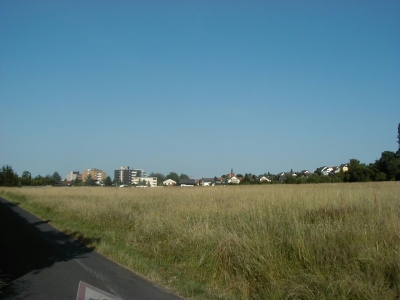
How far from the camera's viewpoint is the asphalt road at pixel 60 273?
682 centimetres

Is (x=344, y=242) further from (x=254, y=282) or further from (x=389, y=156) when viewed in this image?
(x=389, y=156)

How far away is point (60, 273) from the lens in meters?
8.23

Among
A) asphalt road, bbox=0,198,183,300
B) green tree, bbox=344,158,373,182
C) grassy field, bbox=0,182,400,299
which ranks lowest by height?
asphalt road, bbox=0,198,183,300

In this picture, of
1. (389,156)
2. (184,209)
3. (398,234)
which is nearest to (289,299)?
(398,234)

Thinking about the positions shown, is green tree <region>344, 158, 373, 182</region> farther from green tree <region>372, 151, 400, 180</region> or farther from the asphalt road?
the asphalt road

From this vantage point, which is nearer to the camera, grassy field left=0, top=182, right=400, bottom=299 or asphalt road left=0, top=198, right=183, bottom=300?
grassy field left=0, top=182, right=400, bottom=299

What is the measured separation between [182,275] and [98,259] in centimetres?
276

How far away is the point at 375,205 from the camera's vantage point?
899 centimetres

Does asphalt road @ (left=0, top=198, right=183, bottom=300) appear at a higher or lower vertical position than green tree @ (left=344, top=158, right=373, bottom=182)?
lower

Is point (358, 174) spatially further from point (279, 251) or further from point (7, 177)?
point (7, 177)

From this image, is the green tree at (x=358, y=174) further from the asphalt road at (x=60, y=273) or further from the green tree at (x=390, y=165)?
the asphalt road at (x=60, y=273)

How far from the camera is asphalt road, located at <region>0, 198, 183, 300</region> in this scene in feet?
22.4

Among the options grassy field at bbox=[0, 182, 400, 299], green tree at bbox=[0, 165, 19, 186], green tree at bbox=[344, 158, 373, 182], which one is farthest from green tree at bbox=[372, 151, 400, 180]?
green tree at bbox=[0, 165, 19, 186]

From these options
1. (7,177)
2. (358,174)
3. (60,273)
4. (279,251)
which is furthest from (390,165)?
(7,177)
